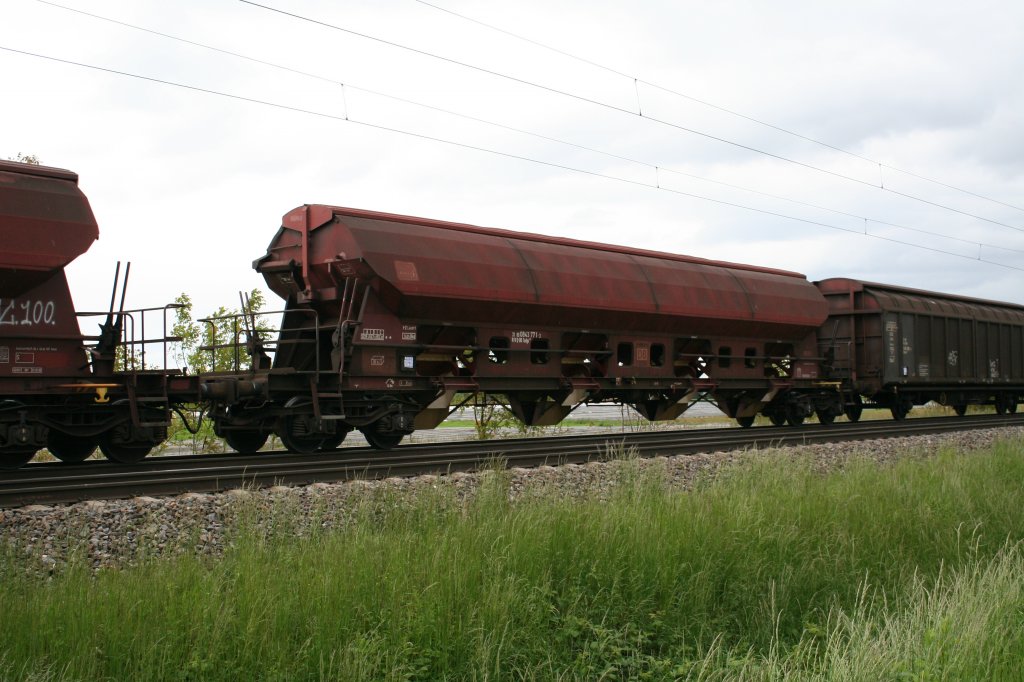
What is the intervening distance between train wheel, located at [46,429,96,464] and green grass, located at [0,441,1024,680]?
6.61 metres

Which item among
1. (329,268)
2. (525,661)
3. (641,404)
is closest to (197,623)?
(525,661)

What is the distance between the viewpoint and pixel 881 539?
8.29 metres

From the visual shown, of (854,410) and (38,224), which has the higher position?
(38,224)

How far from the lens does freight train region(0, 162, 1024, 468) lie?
37.6 feet

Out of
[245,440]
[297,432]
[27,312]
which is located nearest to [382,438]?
[297,432]

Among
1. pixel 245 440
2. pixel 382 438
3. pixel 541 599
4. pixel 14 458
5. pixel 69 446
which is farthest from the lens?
pixel 245 440

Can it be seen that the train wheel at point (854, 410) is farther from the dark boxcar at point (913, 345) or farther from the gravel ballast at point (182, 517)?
the gravel ballast at point (182, 517)

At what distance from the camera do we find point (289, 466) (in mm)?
11172

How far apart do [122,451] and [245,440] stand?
8.09ft

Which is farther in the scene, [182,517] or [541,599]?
[182,517]

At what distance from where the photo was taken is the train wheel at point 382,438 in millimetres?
14305

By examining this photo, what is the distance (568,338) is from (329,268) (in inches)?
199

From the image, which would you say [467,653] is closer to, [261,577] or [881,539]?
[261,577]

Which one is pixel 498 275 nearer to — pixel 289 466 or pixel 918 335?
pixel 289 466
